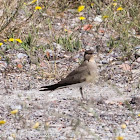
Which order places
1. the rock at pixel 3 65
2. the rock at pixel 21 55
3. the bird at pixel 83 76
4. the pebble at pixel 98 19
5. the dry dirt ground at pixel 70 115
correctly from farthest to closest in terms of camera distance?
the pebble at pixel 98 19 → the rock at pixel 21 55 → the rock at pixel 3 65 → the bird at pixel 83 76 → the dry dirt ground at pixel 70 115

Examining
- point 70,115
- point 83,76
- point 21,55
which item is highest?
point 21,55

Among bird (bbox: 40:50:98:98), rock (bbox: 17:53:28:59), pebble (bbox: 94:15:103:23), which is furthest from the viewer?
pebble (bbox: 94:15:103:23)

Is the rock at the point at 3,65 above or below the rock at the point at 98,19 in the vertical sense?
below

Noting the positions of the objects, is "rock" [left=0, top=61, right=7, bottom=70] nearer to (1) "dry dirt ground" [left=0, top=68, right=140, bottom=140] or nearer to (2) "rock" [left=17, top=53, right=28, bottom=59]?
(2) "rock" [left=17, top=53, right=28, bottom=59]

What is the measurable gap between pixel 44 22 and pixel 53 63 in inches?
56.5

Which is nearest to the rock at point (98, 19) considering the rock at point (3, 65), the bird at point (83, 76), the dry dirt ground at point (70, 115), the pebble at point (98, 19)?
the pebble at point (98, 19)

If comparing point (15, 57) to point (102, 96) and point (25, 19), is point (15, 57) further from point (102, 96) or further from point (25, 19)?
point (102, 96)

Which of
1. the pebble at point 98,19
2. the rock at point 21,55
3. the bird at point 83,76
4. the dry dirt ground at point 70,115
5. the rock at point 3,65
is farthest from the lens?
the pebble at point 98,19

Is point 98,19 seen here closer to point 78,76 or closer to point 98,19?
point 98,19

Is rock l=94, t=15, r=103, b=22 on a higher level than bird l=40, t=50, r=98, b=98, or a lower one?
higher

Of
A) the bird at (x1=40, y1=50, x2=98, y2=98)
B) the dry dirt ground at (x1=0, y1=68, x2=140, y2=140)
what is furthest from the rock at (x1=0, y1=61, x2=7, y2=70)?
the bird at (x1=40, y1=50, x2=98, y2=98)

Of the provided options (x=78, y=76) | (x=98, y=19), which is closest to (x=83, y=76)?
(x=78, y=76)

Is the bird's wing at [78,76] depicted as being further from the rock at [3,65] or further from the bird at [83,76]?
the rock at [3,65]

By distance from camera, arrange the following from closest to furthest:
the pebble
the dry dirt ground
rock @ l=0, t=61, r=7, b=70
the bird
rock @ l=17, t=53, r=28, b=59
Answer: the dry dirt ground, the bird, rock @ l=0, t=61, r=7, b=70, rock @ l=17, t=53, r=28, b=59, the pebble
